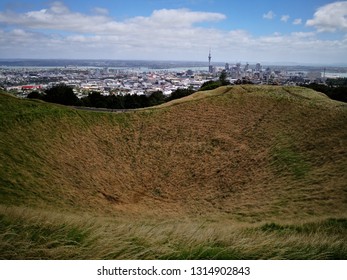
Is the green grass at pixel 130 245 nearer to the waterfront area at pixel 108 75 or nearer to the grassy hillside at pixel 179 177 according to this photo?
the grassy hillside at pixel 179 177

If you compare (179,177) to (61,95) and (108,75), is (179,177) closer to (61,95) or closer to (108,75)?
(61,95)

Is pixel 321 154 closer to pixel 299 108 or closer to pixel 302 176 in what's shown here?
pixel 302 176

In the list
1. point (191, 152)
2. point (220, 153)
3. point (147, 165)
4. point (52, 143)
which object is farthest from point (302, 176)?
point (52, 143)

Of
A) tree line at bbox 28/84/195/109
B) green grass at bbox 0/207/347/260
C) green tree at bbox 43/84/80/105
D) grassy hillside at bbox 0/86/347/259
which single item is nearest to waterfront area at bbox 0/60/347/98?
green tree at bbox 43/84/80/105

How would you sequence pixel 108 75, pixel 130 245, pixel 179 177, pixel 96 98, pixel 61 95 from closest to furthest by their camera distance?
pixel 130 245 → pixel 179 177 → pixel 61 95 → pixel 96 98 → pixel 108 75

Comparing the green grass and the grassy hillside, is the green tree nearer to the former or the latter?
the grassy hillside

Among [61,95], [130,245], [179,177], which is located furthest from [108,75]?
[130,245]

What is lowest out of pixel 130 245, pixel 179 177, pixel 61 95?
pixel 179 177

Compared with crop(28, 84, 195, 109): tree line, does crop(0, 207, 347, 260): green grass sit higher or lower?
lower

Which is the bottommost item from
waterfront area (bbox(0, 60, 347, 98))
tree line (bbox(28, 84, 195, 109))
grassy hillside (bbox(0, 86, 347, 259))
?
grassy hillside (bbox(0, 86, 347, 259))

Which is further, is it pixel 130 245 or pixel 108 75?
pixel 108 75
